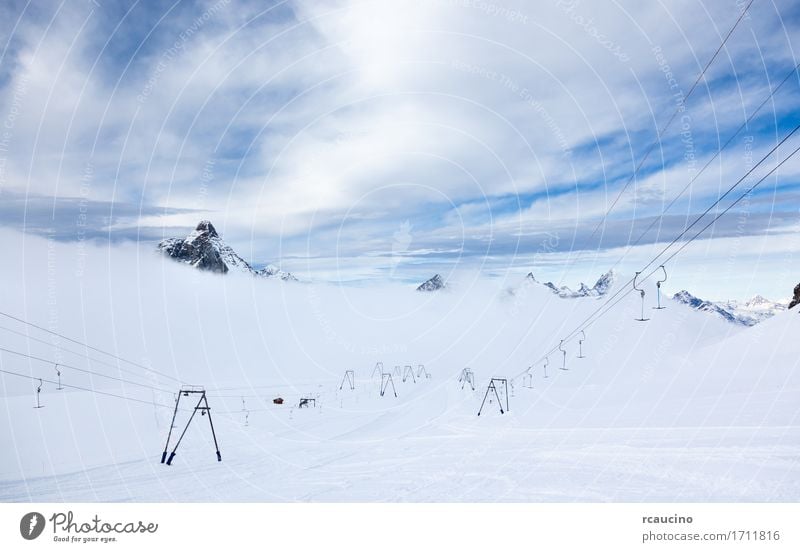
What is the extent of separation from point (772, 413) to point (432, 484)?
1728 cm

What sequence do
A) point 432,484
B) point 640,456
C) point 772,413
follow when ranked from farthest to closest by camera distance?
1. point 772,413
2. point 640,456
3. point 432,484

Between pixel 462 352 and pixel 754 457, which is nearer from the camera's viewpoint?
pixel 754 457

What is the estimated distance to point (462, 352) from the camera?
159375mm

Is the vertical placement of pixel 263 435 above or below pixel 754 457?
below

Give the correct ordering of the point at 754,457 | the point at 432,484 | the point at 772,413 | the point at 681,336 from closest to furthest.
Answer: the point at 432,484 < the point at 754,457 < the point at 772,413 < the point at 681,336

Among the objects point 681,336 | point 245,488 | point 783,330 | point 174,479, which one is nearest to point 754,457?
point 245,488

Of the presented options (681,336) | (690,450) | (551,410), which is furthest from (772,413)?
(681,336)

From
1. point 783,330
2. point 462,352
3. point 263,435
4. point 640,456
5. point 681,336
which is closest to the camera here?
point 640,456

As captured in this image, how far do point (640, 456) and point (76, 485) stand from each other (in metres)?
16.9

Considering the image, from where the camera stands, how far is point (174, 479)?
14.9 meters

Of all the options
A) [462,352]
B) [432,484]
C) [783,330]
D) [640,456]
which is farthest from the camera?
[462,352]
